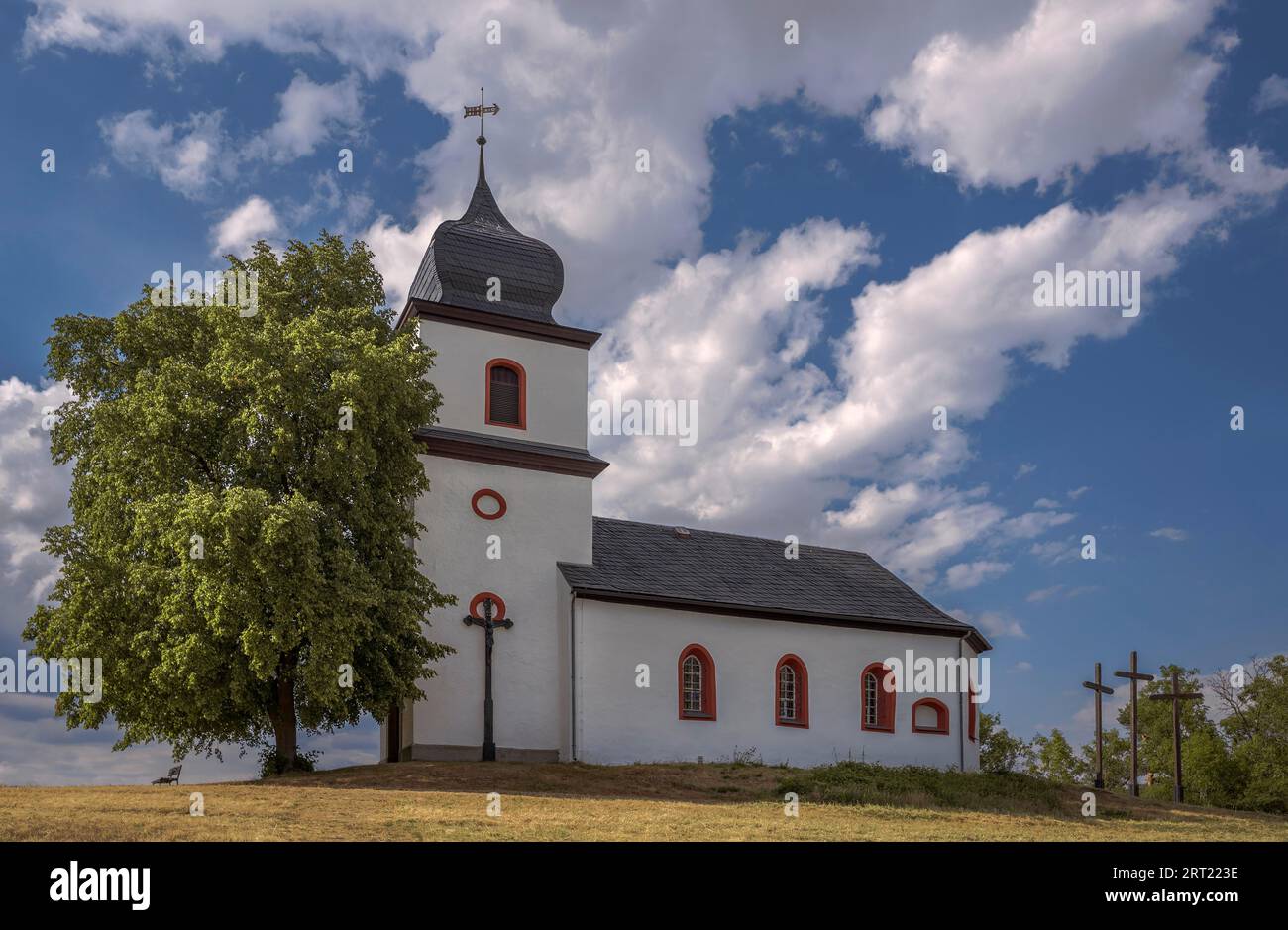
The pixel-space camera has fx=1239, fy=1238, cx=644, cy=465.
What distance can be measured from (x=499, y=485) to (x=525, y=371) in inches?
135

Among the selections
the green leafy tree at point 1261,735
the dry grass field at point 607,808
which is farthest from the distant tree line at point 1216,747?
the dry grass field at point 607,808

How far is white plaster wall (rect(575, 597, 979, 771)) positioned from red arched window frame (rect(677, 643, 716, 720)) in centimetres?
14

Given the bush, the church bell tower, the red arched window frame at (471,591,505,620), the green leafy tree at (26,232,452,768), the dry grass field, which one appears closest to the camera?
the dry grass field

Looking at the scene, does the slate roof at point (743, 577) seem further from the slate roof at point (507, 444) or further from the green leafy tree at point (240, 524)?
the green leafy tree at point (240, 524)

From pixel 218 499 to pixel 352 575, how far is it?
9.93 feet

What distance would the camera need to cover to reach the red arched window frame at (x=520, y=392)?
3272 centimetres

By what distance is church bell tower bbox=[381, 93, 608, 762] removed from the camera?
30.3 m

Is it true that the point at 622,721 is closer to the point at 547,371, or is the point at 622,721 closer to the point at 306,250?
the point at 547,371

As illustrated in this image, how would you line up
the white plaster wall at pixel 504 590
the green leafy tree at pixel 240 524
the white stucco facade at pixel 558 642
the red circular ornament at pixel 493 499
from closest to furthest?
the green leafy tree at pixel 240 524 < the white plaster wall at pixel 504 590 < the white stucco facade at pixel 558 642 < the red circular ornament at pixel 493 499

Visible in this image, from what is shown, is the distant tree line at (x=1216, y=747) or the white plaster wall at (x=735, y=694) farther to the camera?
the distant tree line at (x=1216, y=747)

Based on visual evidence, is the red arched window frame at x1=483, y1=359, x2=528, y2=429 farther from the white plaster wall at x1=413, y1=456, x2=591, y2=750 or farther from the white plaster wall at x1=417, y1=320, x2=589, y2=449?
the white plaster wall at x1=413, y1=456, x2=591, y2=750

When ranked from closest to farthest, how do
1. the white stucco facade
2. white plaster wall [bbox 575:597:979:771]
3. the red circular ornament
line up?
the white stucco facade
white plaster wall [bbox 575:597:979:771]
the red circular ornament

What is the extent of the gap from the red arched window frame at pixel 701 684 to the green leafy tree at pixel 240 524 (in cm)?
765

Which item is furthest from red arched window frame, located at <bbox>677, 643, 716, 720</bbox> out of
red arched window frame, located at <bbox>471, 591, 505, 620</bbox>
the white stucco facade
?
red arched window frame, located at <bbox>471, 591, 505, 620</bbox>
